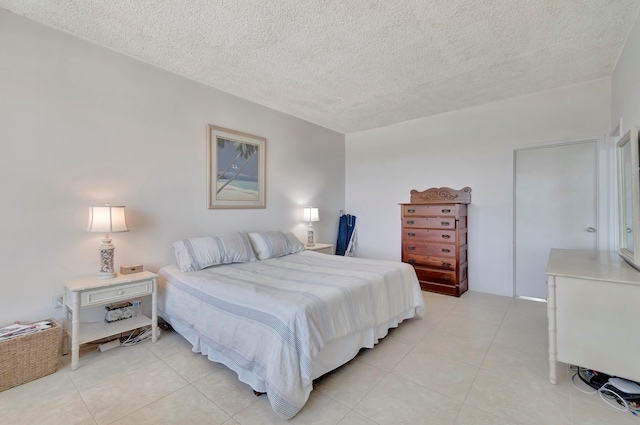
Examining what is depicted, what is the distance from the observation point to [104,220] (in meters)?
2.28

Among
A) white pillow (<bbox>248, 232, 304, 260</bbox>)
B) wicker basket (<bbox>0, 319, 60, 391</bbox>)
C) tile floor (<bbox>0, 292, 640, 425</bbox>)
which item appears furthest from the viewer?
white pillow (<bbox>248, 232, 304, 260</bbox>)

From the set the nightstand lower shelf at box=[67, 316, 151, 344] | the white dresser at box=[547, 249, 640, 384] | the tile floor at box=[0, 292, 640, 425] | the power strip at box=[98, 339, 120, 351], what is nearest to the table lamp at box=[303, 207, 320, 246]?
the tile floor at box=[0, 292, 640, 425]

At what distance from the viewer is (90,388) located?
72.9 inches

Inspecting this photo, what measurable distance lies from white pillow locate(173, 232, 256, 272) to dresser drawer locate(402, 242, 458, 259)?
7.44 ft

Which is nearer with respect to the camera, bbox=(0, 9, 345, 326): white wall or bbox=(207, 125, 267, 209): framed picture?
bbox=(0, 9, 345, 326): white wall

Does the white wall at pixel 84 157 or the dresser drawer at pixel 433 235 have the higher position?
the white wall at pixel 84 157

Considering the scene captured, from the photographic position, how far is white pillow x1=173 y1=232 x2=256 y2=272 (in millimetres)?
2727

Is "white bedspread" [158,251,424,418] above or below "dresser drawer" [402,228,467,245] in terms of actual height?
below

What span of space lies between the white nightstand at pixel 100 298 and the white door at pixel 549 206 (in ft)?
14.0

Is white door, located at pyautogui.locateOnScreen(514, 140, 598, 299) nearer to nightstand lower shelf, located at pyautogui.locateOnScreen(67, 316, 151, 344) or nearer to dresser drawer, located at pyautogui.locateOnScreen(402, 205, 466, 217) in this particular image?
dresser drawer, located at pyautogui.locateOnScreen(402, 205, 466, 217)

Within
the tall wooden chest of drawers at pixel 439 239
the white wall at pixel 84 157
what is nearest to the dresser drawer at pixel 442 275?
the tall wooden chest of drawers at pixel 439 239

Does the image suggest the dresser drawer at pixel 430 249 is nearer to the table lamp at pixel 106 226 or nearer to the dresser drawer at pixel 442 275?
the dresser drawer at pixel 442 275

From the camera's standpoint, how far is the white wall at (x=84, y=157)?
2121 mm

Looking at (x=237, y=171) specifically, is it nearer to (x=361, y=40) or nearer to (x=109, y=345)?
(x=361, y=40)
